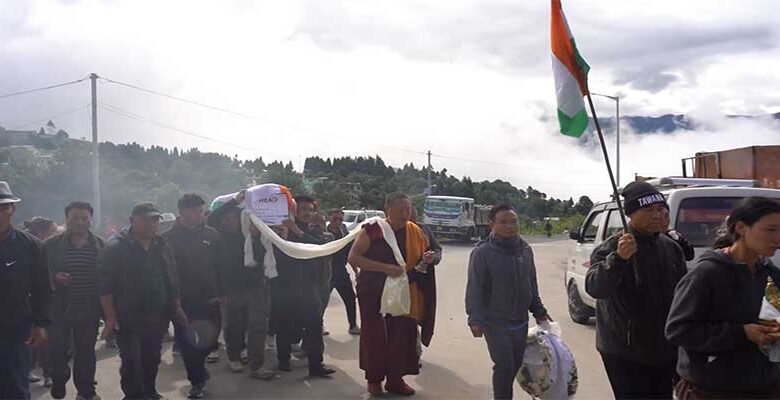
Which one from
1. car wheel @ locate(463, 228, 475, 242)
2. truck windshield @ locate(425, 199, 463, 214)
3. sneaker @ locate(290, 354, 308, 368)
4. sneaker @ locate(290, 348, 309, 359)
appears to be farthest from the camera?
car wheel @ locate(463, 228, 475, 242)

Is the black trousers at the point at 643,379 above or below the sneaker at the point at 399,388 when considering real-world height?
above

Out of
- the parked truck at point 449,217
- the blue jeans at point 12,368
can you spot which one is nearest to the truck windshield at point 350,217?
the parked truck at point 449,217

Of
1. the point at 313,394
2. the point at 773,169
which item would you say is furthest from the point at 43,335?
the point at 773,169

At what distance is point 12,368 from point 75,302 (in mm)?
1412

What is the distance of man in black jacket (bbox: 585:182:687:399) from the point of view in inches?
145

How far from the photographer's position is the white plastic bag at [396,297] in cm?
612

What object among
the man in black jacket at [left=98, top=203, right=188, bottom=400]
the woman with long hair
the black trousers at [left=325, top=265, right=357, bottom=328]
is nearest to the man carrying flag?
the woman with long hair

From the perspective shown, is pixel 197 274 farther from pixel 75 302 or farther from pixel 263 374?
pixel 263 374

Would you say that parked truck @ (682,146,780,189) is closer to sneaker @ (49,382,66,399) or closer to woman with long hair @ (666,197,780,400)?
woman with long hair @ (666,197,780,400)

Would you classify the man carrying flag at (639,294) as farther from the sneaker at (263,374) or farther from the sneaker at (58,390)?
the sneaker at (58,390)

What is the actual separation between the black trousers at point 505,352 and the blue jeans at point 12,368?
130 inches

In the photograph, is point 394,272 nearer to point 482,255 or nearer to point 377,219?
point 377,219

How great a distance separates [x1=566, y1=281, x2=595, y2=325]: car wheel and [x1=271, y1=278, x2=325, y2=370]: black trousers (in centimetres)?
476

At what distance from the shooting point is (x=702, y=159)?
13.2 m
